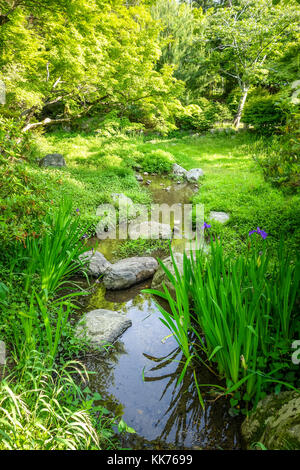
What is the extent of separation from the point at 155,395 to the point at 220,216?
3.72 m

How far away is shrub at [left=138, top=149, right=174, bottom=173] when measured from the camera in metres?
8.73

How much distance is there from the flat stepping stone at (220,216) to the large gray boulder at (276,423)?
11.7 ft

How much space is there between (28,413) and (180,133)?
15.8 meters

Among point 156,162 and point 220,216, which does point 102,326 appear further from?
point 156,162

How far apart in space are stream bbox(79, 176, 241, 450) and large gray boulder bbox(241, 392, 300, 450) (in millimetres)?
145

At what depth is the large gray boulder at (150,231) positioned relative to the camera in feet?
15.1

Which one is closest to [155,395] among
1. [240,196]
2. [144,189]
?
[240,196]

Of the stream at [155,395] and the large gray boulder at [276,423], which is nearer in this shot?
the large gray boulder at [276,423]

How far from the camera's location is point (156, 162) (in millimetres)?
8844

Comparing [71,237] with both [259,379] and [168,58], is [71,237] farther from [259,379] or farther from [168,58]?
[168,58]


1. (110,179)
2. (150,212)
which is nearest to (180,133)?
(110,179)

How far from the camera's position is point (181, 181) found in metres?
8.10

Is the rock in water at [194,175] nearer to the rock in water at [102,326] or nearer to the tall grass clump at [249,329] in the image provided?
the rock in water at [102,326]

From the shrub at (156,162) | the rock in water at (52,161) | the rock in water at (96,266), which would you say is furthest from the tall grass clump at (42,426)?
the shrub at (156,162)
